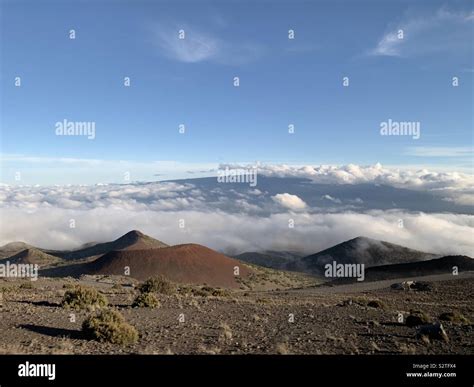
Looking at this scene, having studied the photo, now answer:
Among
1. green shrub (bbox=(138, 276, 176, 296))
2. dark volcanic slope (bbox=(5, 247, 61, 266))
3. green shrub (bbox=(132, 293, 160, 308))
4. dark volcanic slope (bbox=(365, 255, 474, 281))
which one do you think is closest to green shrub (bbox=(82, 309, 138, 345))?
green shrub (bbox=(132, 293, 160, 308))

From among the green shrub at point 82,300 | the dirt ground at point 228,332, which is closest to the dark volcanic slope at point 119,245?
the green shrub at point 82,300

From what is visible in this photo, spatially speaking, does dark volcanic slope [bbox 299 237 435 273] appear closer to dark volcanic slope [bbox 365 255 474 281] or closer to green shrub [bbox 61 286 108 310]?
dark volcanic slope [bbox 365 255 474 281]

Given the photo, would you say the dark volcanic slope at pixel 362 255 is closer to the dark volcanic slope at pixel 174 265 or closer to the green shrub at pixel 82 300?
the dark volcanic slope at pixel 174 265

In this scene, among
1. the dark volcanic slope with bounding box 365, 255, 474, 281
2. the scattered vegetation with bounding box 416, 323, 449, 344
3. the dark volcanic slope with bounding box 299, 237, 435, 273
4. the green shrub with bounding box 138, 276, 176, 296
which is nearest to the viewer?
the scattered vegetation with bounding box 416, 323, 449, 344

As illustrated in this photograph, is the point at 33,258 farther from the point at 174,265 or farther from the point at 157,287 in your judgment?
the point at 157,287
